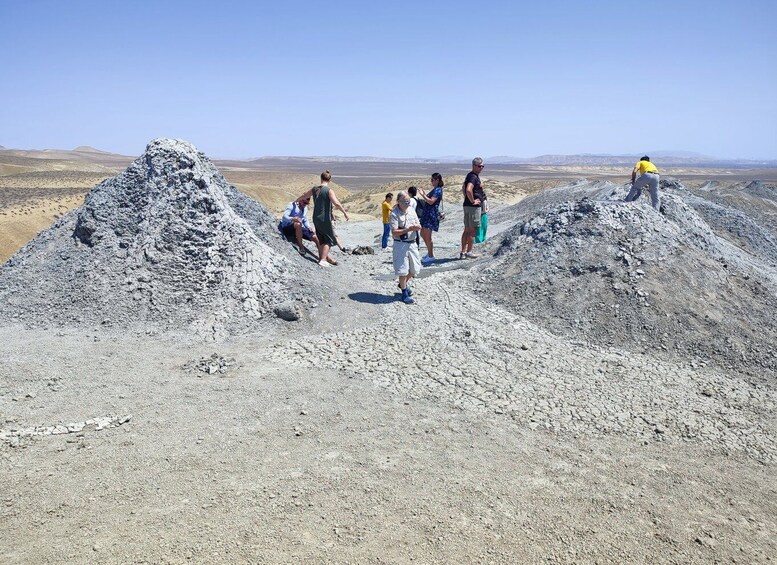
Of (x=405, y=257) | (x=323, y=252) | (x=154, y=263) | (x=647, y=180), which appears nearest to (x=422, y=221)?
(x=323, y=252)

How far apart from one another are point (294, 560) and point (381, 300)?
18.6 ft

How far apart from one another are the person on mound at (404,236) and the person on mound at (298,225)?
2.66 m

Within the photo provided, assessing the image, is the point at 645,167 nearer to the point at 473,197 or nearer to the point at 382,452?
the point at 473,197

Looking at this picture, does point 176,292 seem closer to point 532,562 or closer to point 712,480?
point 532,562

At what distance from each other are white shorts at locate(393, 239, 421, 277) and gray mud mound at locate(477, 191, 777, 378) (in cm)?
168

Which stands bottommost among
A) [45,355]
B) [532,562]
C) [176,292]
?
[532,562]

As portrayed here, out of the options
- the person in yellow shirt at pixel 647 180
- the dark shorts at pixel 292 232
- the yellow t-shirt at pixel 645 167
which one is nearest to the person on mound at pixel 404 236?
the dark shorts at pixel 292 232

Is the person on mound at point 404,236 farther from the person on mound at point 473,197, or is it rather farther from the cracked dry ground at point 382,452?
the person on mound at point 473,197

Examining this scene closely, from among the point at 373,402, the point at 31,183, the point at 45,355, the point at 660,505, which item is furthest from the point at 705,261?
the point at 31,183

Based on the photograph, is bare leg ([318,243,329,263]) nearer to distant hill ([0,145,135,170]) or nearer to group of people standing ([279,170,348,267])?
group of people standing ([279,170,348,267])

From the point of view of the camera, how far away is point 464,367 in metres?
7.10

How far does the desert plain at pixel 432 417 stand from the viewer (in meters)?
4.21

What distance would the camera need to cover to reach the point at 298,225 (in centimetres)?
1076

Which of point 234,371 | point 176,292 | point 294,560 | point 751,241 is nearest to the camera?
point 294,560
